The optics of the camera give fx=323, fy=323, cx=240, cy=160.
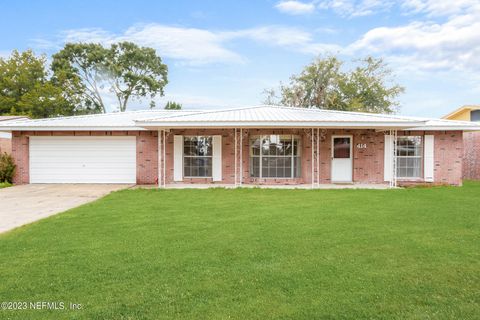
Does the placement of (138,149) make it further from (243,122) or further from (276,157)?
(276,157)

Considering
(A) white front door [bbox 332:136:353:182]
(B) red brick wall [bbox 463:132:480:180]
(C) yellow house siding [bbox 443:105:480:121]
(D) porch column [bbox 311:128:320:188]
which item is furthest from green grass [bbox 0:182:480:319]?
(C) yellow house siding [bbox 443:105:480:121]

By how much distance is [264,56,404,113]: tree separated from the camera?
101 ft

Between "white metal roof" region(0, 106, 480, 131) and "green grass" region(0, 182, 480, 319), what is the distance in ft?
14.6

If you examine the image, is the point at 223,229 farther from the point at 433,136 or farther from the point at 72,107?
the point at 72,107

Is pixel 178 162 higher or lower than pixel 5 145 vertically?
lower

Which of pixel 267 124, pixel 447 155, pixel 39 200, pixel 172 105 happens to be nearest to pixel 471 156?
pixel 447 155

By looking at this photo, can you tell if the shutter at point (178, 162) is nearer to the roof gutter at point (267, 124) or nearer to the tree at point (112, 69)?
the roof gutter at point (267, 124)

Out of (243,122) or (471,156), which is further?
(471,156)

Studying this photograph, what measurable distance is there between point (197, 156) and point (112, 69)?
2523cm

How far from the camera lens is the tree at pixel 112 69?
33344 mm

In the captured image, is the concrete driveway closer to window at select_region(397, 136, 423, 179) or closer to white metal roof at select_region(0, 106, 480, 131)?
white metal roof at select_region(0, 106, 480, 131)

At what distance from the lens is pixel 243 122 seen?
11.2m

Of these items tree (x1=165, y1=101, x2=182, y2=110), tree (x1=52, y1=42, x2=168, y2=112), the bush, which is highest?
tree (x1=52, y1=42, x2=168, y2=112)

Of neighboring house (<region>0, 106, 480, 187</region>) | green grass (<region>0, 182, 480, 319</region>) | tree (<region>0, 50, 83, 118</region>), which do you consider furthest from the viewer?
tree (<region>0, 50, 83, 118</region>)
